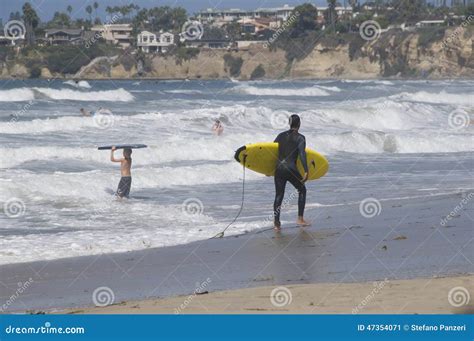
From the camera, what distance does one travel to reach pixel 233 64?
456 ft

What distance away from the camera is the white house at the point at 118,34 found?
5531 inches

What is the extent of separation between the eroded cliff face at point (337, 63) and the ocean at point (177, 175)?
284ft

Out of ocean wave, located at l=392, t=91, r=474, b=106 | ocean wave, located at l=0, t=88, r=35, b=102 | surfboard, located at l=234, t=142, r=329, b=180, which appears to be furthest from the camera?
ocean wave, located at l=392, t=91, r=474, b=106

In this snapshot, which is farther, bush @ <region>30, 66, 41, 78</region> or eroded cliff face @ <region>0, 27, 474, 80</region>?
eroded cliff face @ <region>0, 27, 474, 80</region>

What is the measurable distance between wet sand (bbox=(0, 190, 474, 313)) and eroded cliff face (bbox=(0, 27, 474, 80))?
10927 centimetres

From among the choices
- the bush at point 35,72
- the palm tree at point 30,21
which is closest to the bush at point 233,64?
the palm tree at point 30,21

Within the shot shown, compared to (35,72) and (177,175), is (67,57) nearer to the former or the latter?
(35,72)

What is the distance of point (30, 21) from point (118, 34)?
19915 mm

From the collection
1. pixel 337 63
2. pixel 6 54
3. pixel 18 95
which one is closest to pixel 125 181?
pixel 18 95

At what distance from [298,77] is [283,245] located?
4850 inches

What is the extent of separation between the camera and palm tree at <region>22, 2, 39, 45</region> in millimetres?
124312

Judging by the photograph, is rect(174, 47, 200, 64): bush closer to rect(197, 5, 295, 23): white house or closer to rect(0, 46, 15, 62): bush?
rect(197, 5, 295, 23): white house

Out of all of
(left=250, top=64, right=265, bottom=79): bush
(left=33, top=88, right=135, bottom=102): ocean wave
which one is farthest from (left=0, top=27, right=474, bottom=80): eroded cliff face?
(left=33, top=88, right=135, bottom=102): ocean wave

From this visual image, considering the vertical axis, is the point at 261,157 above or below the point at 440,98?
above
